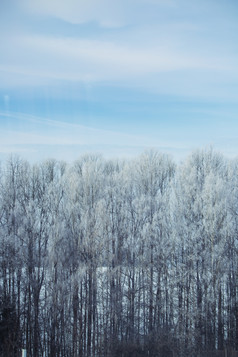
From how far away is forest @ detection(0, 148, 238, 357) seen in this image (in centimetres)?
1708

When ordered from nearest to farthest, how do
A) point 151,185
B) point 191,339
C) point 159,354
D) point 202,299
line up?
point 159,354
point 191,339
point 202,299
point 151,185

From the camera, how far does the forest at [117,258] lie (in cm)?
1708

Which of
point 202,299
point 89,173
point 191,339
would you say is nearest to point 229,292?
point 202,299

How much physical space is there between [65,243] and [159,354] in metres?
6.58

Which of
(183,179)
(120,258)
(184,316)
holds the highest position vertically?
(183,179)

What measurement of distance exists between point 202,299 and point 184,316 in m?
1.16

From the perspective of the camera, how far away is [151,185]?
65.1 ft

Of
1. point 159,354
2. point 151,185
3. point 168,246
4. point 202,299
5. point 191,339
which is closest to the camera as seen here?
point 159,354

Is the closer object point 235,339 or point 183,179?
point 235,339

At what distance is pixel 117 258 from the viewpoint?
18.6 m

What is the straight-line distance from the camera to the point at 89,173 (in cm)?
1945

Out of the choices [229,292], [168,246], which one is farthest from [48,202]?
[229,292]

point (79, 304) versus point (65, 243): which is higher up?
point (65, 243)

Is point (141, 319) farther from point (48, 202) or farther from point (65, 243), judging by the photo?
point (48, 202)
